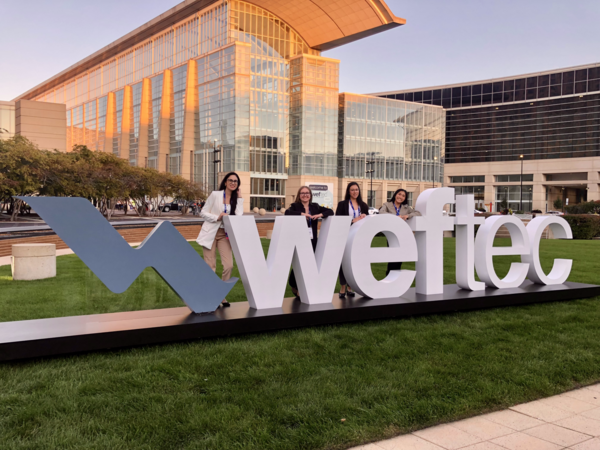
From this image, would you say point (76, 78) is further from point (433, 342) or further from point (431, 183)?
point (433, 342)

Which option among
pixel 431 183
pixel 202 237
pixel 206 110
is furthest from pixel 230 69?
pixel 202 237

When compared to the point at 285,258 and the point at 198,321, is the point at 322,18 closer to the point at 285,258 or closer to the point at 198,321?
the point at 285,258

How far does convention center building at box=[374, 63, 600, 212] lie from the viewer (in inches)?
3031

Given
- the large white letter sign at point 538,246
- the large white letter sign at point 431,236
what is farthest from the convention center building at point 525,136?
the large white letter sign at point 431,236

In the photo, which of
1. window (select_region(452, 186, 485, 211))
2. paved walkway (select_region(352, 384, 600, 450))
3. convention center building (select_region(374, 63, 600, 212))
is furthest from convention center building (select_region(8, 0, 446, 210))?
paved walkway (select_region(352, 384, 600, 450))

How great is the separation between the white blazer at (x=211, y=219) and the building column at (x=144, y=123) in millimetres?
74634

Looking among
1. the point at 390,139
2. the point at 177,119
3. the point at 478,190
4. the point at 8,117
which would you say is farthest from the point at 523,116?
the point at 8,117

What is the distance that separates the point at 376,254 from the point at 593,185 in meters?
83.9

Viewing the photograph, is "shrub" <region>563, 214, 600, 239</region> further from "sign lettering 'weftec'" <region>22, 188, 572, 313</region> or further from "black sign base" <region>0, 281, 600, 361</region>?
"black sign base" <region>0, 281, 600, 361</region>

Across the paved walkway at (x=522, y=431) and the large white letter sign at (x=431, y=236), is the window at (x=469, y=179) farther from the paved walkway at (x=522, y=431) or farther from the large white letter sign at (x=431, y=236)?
the paved walkway at (x=522, y=431)

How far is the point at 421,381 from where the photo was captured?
4.36 meters

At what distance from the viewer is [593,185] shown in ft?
250

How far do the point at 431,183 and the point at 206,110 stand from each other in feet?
131

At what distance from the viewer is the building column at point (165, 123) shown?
71.7m
